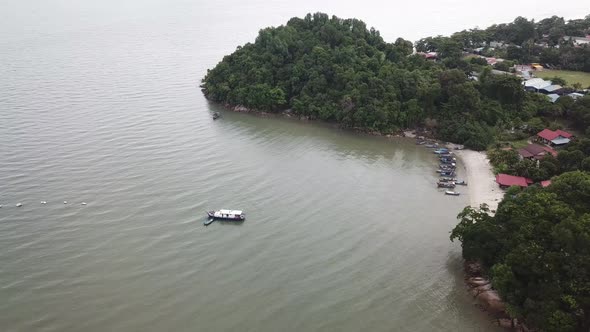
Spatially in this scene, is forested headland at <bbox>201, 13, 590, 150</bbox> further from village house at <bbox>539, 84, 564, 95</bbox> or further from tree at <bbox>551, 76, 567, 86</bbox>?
tree at <bbox>551, 76, 567, 86</bbox>

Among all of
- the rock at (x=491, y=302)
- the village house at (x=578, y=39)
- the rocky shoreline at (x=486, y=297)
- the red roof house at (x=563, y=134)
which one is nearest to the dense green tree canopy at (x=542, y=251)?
the rocky shoreline at (x=486, y=297)

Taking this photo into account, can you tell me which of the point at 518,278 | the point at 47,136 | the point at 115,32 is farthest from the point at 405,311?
the point at 115,32

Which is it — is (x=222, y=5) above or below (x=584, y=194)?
above

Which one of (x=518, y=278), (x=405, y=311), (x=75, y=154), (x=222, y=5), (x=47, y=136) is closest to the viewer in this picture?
(x=518, y=278)

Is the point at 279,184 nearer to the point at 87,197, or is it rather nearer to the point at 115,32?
the point at 87,197

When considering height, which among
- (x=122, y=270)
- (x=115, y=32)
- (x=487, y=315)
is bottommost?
(x=487, y=315)

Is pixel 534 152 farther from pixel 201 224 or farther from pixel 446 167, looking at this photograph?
pixel 201 224
